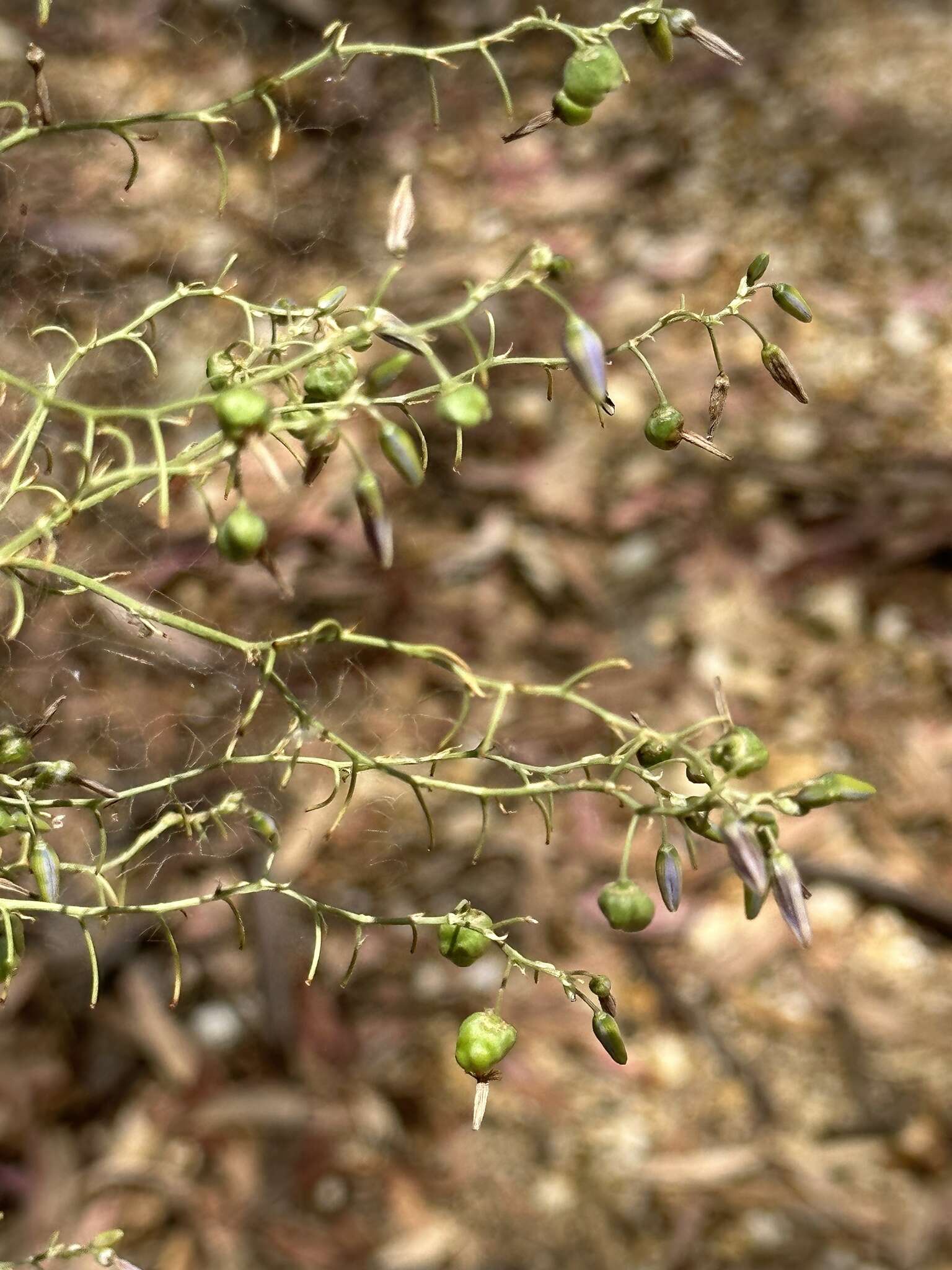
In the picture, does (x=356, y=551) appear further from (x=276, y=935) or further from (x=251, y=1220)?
(x=251, y=1220)

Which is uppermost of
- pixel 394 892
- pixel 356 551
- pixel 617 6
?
pixel 617 6

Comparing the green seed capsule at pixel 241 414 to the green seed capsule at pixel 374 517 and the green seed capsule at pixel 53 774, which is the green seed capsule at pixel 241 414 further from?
the green seed capsule at pixel 53 774

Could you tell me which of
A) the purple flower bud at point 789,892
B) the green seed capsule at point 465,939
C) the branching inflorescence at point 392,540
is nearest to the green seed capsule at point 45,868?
the branching inflorescence at point 392,540

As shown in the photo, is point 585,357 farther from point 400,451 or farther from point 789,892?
point 789,892

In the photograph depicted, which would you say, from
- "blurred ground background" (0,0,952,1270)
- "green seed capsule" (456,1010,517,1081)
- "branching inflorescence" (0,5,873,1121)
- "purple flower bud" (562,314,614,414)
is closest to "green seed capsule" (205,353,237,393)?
"branching inflorescence" (0,5,873,1121)

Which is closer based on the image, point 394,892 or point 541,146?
point 394,892

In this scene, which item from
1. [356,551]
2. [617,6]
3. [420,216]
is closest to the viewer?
[356,551]

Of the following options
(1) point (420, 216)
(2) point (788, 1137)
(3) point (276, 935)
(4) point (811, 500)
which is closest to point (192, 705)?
(3) point (276, 935)
